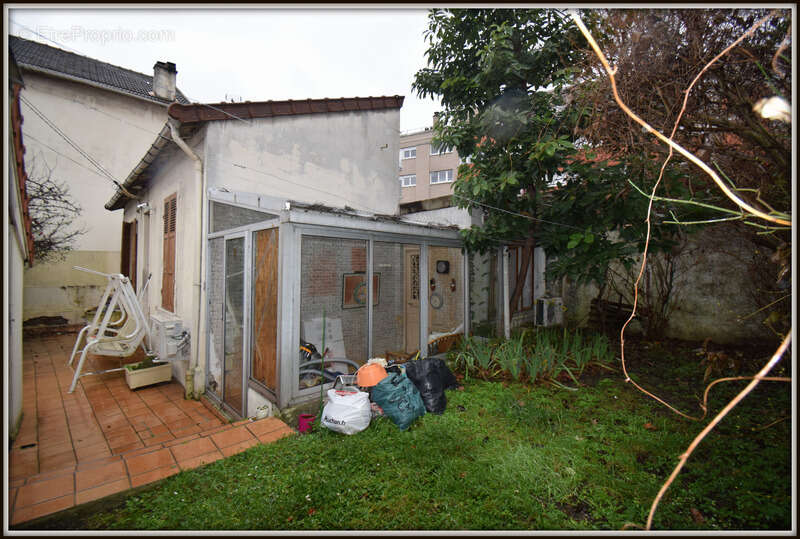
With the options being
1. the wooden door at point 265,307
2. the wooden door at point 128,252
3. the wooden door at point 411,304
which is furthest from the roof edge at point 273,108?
the wooden door at point 128,252

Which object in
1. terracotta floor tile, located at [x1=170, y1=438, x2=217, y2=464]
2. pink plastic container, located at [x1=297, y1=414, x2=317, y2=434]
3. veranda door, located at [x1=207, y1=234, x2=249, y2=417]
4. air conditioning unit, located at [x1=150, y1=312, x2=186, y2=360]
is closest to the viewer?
terracotta floor tile, located at [x1=170, y1=438, x2=217, y2=464]

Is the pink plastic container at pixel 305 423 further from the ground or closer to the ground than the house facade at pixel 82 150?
closer to the ground

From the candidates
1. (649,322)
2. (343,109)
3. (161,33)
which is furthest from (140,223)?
(649,322)

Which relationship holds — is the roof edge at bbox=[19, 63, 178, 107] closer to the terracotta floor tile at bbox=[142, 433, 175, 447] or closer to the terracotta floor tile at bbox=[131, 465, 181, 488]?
the terracotta floor tile at bbox=[142, 433, 175, 447]

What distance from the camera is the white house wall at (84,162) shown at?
889cm

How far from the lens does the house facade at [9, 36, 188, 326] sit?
879 centimetres

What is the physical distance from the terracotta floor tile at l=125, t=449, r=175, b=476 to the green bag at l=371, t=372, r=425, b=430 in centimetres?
185

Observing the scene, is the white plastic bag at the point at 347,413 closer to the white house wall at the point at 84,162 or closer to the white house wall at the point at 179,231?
the white house wall at the point at 179,231

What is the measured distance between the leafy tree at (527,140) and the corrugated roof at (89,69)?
821 cm

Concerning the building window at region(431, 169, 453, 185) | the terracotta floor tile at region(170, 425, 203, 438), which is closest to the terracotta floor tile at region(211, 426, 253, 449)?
the terracotta floor tile at region(170, 425, 203, 438)

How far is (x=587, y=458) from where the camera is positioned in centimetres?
292

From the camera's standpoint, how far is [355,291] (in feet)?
15.2

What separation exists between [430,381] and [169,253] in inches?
214

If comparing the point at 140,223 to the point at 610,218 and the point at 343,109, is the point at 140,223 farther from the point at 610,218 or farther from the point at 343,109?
the point at 610,218
